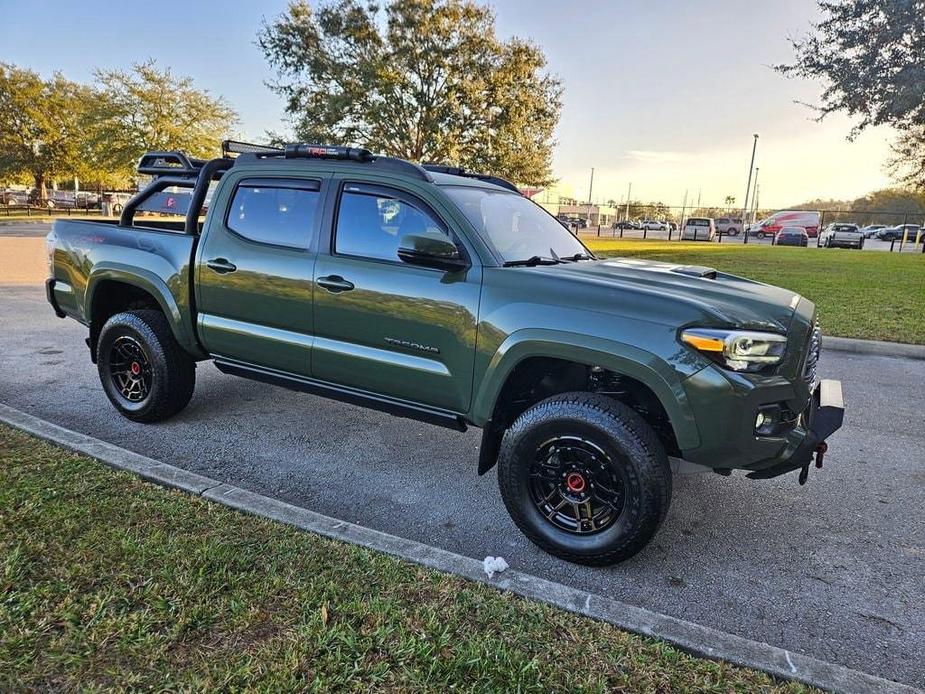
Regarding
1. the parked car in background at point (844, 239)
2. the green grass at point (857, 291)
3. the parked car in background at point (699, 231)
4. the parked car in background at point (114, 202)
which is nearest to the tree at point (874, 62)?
the green grass at point (857, 291)

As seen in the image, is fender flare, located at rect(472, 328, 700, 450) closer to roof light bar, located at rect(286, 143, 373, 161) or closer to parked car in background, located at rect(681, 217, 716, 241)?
roof light bar, located at rect(286, 143, 373, 161)

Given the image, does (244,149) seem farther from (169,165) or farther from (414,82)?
(414,82)

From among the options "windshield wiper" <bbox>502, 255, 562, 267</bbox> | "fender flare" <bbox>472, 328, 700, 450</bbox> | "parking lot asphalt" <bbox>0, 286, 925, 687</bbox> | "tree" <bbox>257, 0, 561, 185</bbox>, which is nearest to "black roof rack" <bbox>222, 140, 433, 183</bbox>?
"windshield wiper" <bbox>502, 255, 562, 267</bbox>

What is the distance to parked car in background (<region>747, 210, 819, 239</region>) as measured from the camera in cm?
4581

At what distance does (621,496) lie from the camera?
2.85 m

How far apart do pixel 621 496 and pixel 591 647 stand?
2.52ft

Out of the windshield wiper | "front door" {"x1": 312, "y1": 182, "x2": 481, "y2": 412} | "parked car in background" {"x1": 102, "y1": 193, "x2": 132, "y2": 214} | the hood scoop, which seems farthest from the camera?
"parked car in background" {"x1": 102, "y1": 193, "x2": 132, "y2": 214}

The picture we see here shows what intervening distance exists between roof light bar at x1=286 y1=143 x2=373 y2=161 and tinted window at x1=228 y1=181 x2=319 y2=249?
0.63 ft

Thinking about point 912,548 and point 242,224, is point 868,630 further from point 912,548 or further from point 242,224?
point 242,224

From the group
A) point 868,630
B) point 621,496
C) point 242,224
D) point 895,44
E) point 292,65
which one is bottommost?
point 868,630

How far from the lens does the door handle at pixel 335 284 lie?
3.52 meters

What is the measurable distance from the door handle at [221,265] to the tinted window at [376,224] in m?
0.79

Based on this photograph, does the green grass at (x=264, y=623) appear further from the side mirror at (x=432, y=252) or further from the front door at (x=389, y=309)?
the side mirror at (x=432, y=252)

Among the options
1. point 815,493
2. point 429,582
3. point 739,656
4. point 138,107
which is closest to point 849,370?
point 815,493
